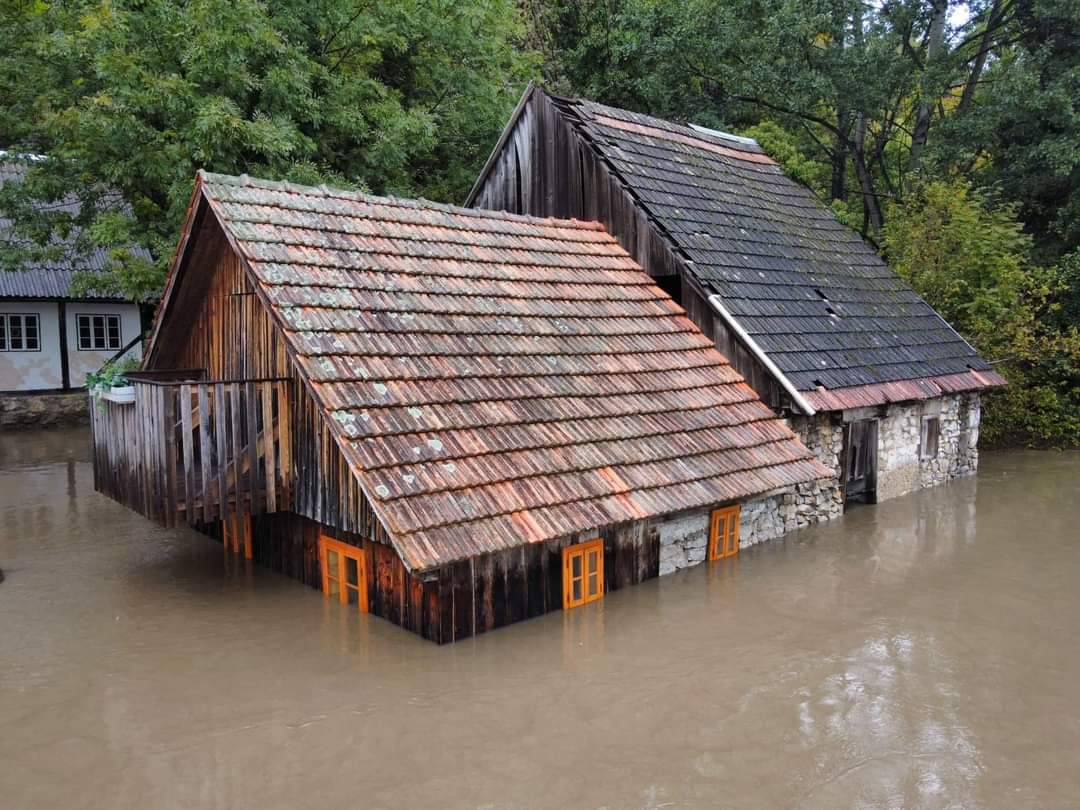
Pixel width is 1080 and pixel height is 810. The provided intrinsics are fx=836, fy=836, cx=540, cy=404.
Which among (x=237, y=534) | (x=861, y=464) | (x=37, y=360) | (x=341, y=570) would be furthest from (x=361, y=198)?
(x=37, y=360)

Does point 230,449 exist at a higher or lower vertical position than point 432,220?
lower

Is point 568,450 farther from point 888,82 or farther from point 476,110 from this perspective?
point 888,82

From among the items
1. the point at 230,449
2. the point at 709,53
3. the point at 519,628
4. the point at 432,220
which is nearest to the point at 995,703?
the point at 519,628

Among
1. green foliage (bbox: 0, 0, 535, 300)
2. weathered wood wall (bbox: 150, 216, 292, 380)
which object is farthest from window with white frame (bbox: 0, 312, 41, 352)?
weathered wood wall (bbox: 150, 216, 292, 380)

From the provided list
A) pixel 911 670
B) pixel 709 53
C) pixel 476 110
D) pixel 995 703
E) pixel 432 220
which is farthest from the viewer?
pixel 709 53

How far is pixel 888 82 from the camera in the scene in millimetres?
21469

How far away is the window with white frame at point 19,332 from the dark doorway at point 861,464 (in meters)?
20.8

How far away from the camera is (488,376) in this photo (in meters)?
9.30

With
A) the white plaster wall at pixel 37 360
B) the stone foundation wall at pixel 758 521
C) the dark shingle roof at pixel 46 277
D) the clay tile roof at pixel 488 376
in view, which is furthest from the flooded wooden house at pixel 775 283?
the white plaster wall at pixel 37 360

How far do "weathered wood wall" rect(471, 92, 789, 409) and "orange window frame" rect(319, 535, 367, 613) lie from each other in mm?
6251

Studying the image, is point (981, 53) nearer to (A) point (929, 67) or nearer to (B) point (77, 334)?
(A) point (929, 67)

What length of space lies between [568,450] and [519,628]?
1.93m

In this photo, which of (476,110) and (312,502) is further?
(476,110)

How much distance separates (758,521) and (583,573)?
3504 millimetres
